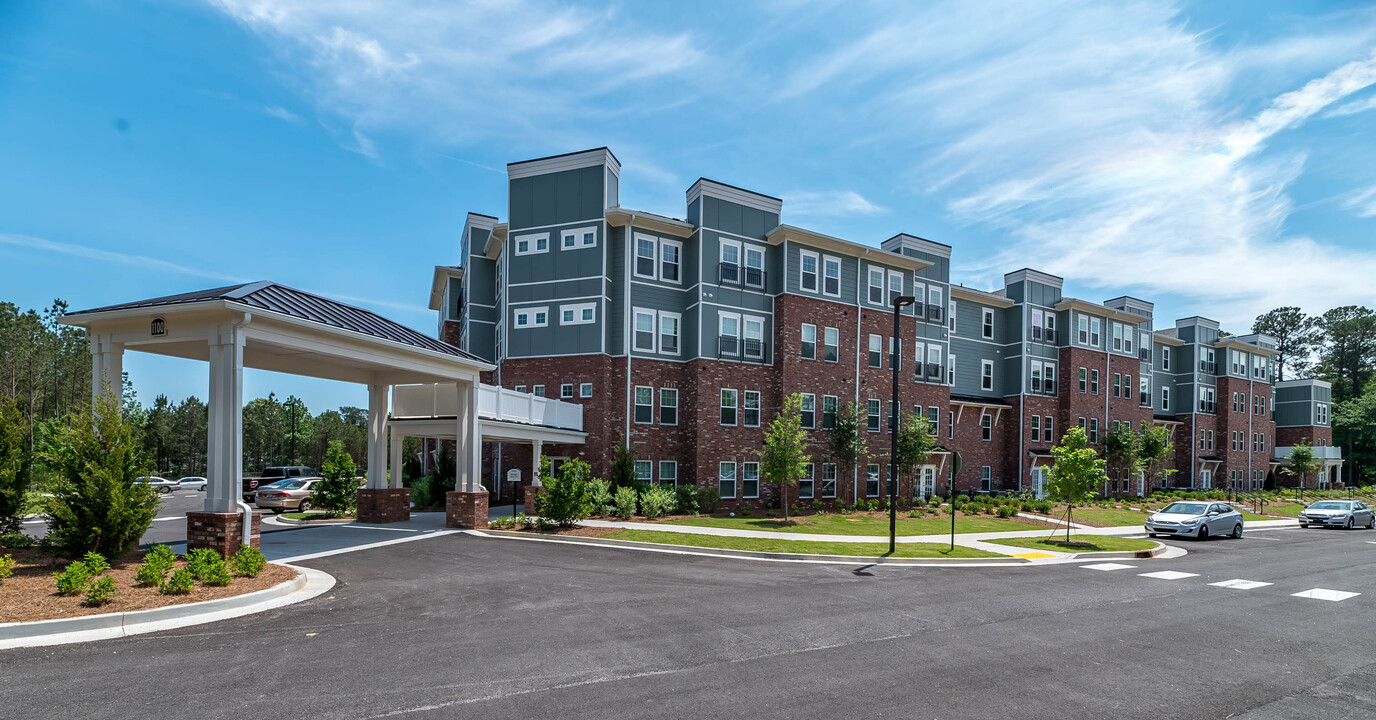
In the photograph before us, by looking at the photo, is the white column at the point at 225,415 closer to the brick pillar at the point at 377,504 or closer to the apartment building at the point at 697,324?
the brick pillar at the point at 377,504

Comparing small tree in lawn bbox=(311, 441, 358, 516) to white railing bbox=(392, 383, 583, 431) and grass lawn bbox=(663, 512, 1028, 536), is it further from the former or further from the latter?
grass lawn bbox=(663, 512, 1028, 536)


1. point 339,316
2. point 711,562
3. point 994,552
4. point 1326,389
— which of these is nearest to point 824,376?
point 994,552

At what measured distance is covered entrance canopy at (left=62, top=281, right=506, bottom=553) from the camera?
14188mm

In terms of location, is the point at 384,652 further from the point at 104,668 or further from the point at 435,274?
the point at 435,274

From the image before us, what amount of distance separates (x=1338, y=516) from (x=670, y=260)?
3249 centimetres

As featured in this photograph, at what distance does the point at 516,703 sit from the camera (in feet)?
22.1

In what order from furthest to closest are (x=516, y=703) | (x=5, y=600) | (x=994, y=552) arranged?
1. (x=994, y=552)
2. (x=5, y=600)
3. (x=516, y=703)

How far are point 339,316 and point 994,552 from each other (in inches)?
718

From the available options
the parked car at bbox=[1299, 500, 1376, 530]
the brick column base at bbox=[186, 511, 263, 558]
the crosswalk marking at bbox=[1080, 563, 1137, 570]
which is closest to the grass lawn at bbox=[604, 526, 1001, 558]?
the crosswalk marking at bbox=[1080, 563, 1137, 570]

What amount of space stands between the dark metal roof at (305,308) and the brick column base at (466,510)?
13.4ft

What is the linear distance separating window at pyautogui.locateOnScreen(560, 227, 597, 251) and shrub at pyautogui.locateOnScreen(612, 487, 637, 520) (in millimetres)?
10737

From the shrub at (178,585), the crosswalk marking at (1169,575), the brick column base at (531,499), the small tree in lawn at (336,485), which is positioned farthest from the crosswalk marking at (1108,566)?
the small tree in lawn at (336,485)

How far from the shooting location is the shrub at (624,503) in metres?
26.0

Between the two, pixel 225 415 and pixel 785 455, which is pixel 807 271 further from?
pixel 225 415
